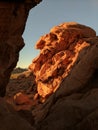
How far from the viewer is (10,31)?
94.2ft

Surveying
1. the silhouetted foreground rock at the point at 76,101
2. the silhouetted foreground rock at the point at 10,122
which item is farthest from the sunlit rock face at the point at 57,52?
the silhouetted foreground rock at the point at 10,122

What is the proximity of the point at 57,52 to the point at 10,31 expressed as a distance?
1288 inches

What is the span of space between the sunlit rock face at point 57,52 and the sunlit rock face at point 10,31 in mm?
25273

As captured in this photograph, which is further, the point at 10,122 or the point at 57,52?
the point at 57,52

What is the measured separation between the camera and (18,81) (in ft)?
297

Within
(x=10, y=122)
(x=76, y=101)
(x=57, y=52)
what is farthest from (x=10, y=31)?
(x=57, y=52)

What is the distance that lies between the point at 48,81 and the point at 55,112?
111 feet

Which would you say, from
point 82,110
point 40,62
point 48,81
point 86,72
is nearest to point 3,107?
point 82,110

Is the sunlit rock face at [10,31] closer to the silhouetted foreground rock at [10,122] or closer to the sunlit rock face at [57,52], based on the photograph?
the silhouetted foreground rock at [10,122]

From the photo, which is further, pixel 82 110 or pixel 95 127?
pixel 82 110

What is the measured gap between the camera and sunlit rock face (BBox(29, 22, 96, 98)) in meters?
56.0

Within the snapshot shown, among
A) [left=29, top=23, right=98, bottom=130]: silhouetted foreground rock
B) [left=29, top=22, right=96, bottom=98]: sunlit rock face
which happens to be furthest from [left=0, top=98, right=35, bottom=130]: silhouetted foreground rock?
[left=29, top=22, right=96, bottom=98]: sunlit rock face

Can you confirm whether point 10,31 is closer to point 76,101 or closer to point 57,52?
point 76,101

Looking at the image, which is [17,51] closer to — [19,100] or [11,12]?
[11,12]
